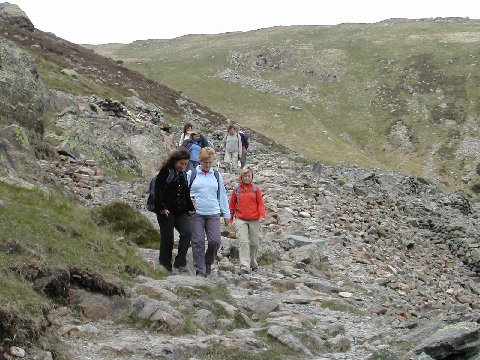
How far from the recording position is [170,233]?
1297 cm

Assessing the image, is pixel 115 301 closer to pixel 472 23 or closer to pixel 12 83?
pixel 12 83

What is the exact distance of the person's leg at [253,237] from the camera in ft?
52.2

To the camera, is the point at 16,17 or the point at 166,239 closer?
the point at 166,239

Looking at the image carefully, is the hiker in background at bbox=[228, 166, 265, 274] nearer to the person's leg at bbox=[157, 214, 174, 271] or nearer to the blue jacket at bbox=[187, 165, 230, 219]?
the blue jacket at bbox=[187, 165, 230, 219]

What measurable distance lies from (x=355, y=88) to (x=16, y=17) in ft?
175

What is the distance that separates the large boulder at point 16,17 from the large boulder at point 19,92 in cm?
2831

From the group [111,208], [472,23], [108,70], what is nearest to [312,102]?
[108,70]

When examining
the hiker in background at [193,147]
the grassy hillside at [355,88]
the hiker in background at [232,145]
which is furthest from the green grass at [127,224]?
the grassy hillside at [355,88]

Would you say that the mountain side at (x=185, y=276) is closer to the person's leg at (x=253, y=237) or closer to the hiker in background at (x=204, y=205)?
the person's leg at (x=253, y=237)

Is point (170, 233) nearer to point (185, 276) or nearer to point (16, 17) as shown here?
point (185, 276)

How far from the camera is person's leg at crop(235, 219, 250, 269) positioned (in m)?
15.9

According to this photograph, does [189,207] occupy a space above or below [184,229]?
above

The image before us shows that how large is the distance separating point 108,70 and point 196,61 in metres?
52.1

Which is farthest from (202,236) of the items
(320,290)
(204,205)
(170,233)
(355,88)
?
(355,88)
